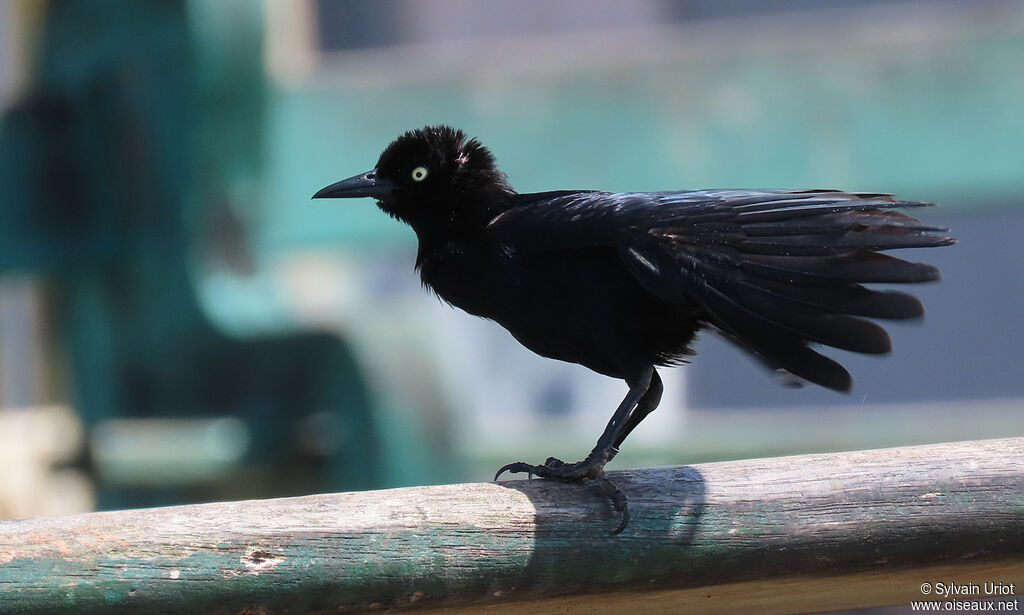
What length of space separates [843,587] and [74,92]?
376cm

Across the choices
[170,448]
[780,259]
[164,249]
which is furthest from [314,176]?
[780,259]

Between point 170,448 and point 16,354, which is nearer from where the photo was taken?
point 170,448

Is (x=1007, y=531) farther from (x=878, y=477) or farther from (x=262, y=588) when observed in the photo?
(x=262, y=588)

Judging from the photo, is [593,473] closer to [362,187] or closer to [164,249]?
[362,187]

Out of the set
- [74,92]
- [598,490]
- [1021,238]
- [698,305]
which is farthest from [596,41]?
[598,490]

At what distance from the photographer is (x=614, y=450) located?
3.07 m

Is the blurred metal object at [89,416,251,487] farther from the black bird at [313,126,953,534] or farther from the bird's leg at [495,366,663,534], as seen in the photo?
the bird's leg at [495,366,663,534]

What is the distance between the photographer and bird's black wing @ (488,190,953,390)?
111 inches

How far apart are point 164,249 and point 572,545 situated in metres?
3.09

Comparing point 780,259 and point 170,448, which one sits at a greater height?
point 780,259

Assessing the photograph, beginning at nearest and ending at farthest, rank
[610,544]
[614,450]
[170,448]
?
[610,544], [614,450], [170,448]

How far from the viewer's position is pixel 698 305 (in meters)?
3.05

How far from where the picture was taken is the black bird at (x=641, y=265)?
284 centimetres

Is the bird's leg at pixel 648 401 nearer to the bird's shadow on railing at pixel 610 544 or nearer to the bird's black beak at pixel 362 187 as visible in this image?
the bird's shadow on railing at pixel 610 544
